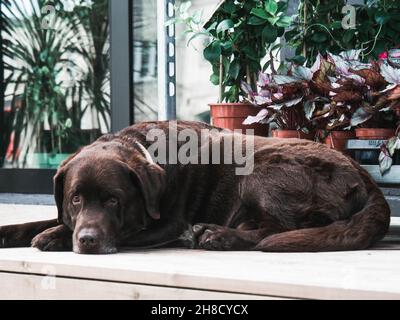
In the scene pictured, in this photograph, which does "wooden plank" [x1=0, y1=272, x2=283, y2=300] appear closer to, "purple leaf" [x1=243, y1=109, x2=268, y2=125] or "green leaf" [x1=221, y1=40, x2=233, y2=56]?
"purple leaf" [x1=243, y1=109, x2=268, y2=125]

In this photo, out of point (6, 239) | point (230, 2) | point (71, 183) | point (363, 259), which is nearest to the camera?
point (363, 259)

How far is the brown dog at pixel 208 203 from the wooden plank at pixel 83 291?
0.63ft

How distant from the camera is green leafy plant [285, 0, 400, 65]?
338 centimetres

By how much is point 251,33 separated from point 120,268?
189 centimetres

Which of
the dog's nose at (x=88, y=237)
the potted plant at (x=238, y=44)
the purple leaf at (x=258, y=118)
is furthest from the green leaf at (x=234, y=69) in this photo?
the dog's nose at (x=88, y=237)

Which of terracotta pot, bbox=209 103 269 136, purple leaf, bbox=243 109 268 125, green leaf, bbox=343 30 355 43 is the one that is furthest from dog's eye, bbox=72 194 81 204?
green leaf, bbox=343 30 355 43

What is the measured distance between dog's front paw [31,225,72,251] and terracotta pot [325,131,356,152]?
1315 mm

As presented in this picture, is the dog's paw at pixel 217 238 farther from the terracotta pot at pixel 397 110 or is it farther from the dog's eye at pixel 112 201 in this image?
the terracotta pot at pixel 397 110

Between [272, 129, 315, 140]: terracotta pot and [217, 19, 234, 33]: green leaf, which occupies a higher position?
[217, 19, 234, 33]: green leaf

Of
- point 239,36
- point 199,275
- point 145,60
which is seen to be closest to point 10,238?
point 199,275
